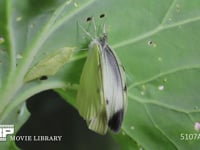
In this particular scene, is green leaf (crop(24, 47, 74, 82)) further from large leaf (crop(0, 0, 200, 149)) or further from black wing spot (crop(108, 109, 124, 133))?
black wing spot (crop(108, 109, 124, 133))

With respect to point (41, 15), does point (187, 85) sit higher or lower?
lower

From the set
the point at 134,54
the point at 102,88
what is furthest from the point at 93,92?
the point at 134,54

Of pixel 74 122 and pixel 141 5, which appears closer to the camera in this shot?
pixel 141 5

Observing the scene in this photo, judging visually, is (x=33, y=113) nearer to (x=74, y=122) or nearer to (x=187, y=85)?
(x=74, y=122)

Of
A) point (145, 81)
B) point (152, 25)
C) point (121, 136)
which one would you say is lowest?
point (121, 136)

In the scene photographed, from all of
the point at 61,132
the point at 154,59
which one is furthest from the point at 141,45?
the point at 61,132
